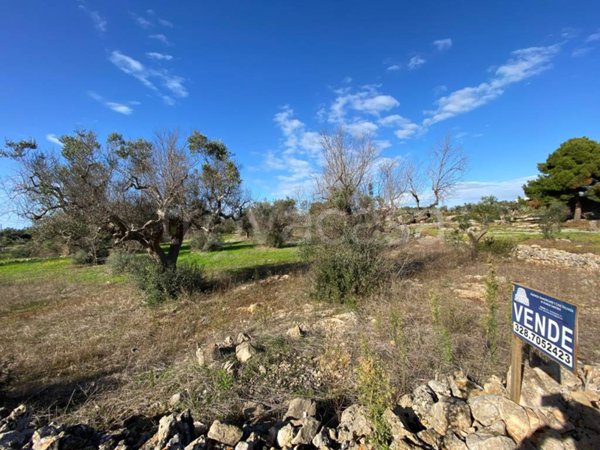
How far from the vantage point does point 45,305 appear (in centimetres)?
931

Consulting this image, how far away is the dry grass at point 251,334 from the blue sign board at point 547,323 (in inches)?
44.6

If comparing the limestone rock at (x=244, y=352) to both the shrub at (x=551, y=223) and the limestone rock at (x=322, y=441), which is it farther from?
the shrub at (x=551, y=223)

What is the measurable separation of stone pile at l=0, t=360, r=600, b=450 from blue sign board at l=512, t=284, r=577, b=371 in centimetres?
55

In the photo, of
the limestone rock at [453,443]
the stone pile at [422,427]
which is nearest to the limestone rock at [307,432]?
the stone pile at [422,427]

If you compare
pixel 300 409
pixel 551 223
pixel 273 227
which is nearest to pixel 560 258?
pixel 551 223

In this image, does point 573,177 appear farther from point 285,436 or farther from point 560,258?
point 285,436

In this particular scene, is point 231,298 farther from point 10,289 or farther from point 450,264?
point 10,289

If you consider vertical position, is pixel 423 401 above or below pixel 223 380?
above

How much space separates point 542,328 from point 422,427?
1.21 m

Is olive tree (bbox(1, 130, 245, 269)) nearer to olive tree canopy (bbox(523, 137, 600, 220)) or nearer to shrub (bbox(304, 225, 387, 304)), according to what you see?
shrub (bbox(304, 225, 387, 304))

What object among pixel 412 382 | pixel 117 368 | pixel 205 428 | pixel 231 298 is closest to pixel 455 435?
pixel 412 382

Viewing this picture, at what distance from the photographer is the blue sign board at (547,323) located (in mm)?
1849

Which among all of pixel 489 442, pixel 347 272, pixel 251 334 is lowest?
pixel 251 334

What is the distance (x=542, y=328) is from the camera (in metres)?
2.10
